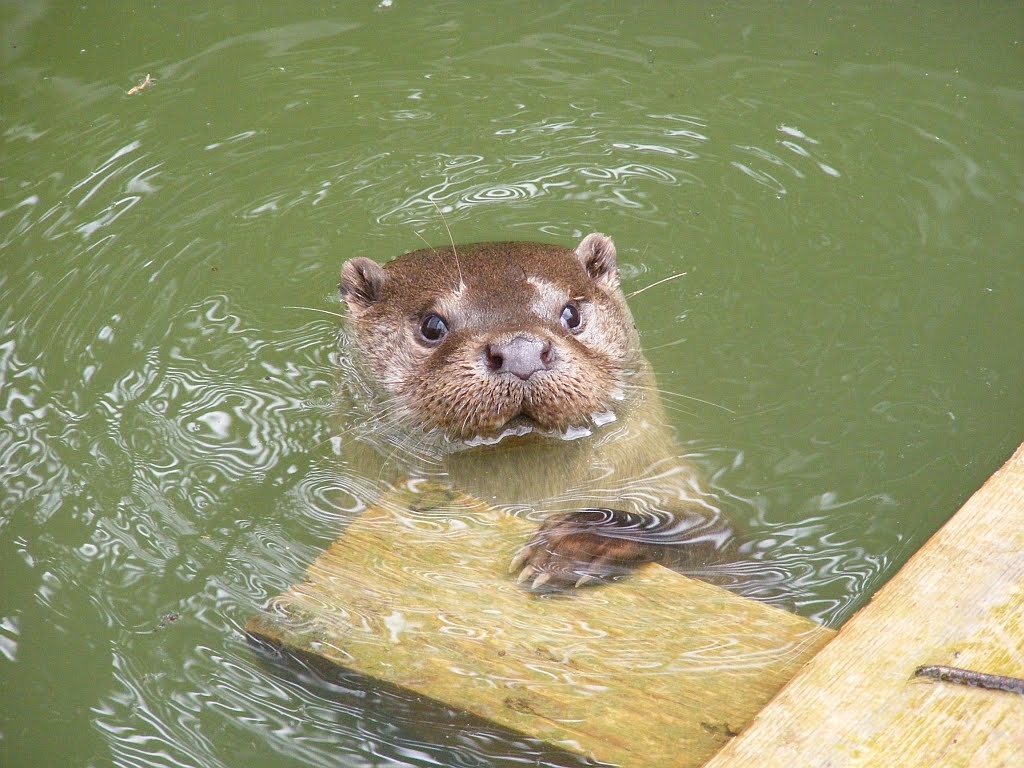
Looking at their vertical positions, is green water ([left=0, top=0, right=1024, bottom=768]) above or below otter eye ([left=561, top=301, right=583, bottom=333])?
below

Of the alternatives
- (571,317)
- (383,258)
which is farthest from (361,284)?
(571,317)

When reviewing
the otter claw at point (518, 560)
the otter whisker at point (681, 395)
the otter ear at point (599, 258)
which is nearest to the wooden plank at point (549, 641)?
the otter claw at point (518, 560)

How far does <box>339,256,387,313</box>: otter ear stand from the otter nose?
1.15 m

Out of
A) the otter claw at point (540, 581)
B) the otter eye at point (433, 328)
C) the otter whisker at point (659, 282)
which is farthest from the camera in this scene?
the otter whisker at point (659, 282)

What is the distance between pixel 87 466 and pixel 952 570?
3.33m

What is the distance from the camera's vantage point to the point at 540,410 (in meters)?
4.41

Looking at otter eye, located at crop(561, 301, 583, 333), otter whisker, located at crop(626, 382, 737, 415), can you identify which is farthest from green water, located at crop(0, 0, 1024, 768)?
otter eye, located at crop(561, 301, 583, 333)

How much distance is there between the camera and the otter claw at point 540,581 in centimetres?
373

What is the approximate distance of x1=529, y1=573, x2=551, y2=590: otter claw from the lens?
373cm

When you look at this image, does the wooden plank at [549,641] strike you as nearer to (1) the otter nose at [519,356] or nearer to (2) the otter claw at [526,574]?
(2) the otter claw at [526,574]

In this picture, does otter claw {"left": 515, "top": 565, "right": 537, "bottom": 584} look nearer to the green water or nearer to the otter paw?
the otter paw

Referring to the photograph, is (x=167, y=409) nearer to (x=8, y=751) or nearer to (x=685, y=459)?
(x=8, y=751)

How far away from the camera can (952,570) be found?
3270mm

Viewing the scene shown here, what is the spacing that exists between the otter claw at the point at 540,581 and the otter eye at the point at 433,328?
4.55 ft
